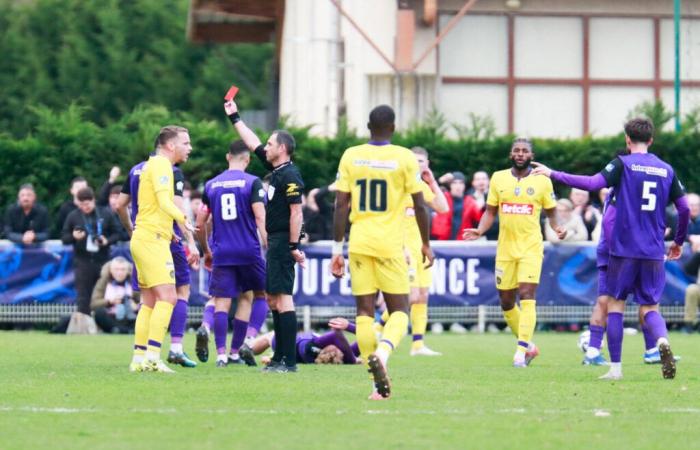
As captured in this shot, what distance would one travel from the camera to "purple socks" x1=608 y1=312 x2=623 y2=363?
1384 centimetres

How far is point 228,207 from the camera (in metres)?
15.5

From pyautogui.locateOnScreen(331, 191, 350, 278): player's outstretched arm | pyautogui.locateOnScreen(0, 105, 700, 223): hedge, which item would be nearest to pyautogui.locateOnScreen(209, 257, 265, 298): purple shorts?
pyautogui.locateOnScreen(331, 191, 350, 278): player's outstretched arm

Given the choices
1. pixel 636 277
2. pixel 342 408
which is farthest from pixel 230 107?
pixel 342 408

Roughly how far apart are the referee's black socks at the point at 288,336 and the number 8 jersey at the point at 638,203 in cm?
287

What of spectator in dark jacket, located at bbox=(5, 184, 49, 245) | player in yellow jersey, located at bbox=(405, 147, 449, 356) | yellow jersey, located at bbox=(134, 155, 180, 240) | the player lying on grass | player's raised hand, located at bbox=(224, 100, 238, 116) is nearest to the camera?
yellow jersey, located at bbox=(134, 155, 180, 240)

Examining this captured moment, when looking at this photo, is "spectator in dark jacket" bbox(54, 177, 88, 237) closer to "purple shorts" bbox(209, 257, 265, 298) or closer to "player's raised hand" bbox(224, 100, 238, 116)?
"purple shorts" bbox(209, 257, 265, 298)

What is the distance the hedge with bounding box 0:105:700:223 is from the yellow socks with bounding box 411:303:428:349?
25.3 feet

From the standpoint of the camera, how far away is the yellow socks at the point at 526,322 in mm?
16625

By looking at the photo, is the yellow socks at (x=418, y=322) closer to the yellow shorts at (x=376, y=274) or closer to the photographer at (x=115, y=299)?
the photographer at (x=115, y=299)

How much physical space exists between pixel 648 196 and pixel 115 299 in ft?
37.0

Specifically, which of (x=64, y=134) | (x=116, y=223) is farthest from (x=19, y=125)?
(x=116, y=223)

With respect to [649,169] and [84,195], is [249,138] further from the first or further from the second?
[84,195]

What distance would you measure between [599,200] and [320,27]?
32.7 ft

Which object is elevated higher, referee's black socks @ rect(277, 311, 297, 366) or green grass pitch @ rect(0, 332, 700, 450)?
referee's black socks @ rect(277, 311, 297, 366)
